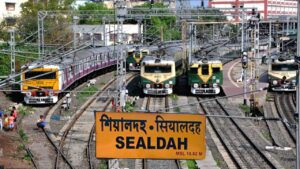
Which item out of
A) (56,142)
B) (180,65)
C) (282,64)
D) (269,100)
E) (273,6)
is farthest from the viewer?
(273,6)

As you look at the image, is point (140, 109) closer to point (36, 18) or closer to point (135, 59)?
point (135, 59)

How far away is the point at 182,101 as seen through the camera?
33.4 meters

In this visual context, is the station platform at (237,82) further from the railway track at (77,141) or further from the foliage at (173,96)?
the railway track at (77,141)

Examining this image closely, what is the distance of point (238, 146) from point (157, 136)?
374 inches

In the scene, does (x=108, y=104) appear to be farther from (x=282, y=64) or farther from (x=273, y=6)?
(x=273, y=6)

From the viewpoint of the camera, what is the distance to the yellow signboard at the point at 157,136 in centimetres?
1331

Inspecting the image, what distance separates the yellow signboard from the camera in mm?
13312

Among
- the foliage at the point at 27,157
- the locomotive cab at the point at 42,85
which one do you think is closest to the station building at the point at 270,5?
the locomotive cab at the point at 42,85

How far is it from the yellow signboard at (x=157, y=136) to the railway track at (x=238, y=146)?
6.02 meters

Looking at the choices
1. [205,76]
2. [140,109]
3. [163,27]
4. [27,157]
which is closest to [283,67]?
[205,76]

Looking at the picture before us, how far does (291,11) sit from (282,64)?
161ft

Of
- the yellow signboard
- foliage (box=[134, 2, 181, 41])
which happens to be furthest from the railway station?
foliage (box=[134, 2, 181, 41])

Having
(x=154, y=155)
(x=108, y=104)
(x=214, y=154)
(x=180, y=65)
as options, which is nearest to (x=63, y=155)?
(x=214, y=154)

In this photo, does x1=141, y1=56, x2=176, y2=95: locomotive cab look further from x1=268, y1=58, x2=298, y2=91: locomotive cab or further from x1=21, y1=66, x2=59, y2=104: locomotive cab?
x1=268, y1=58, x2=298, y2=91: locomotive cab
